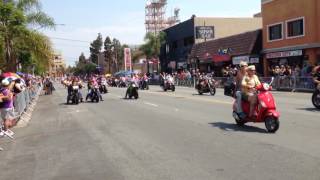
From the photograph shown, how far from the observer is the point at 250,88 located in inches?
532

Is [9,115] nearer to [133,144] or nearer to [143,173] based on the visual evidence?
[133,144]

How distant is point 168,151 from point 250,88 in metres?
3.62

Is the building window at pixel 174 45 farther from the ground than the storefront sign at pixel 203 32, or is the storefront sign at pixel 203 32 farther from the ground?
the storefront sign at pixel 203 32

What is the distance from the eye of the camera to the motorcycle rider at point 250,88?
13.4 meters

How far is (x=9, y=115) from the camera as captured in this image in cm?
1547

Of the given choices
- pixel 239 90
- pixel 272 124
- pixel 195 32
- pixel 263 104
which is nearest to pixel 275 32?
pixel 195 32

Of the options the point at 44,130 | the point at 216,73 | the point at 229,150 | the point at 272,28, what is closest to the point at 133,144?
the point at 229,150

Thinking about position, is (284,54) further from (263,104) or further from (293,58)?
(263,104)

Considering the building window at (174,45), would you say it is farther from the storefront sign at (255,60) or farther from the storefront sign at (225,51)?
the storefront sign at (255,60)

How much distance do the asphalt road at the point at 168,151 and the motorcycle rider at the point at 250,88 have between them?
0.67 m

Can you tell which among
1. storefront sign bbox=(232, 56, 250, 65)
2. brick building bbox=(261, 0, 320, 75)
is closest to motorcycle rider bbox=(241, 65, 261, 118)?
brick building bbox=(261, 0, 320, 75)

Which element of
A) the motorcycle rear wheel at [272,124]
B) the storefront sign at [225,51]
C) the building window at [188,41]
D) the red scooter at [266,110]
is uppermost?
the building window at [188,41]

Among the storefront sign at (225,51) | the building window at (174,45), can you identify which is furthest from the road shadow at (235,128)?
the building window at (174,45)

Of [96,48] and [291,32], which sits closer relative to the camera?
[291,32]
